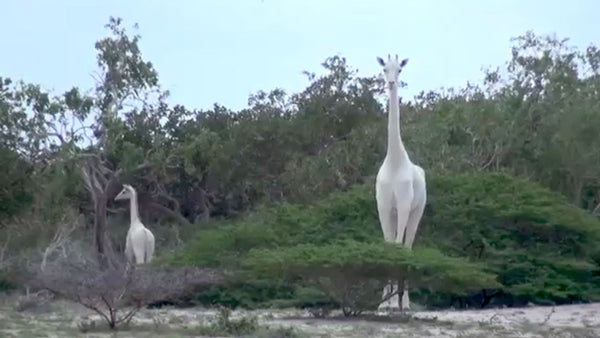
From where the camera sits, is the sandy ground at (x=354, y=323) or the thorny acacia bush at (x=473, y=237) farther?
the thorny acacia bush at (x=473, y=237)

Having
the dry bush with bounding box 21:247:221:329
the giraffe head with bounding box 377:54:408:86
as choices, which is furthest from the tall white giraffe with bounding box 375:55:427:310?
the dry bush with bounding box 21:247:221:329

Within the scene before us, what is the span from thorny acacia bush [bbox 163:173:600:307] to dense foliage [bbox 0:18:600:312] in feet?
0.15

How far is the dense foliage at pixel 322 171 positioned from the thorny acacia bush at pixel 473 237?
45 millimetres

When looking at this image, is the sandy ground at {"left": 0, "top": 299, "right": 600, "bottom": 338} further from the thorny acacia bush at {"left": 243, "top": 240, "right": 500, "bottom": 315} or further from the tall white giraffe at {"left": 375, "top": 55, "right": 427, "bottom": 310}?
the tall white giraffe at {"left": 375, "top": 55, "right": 427, "bottom": 310}

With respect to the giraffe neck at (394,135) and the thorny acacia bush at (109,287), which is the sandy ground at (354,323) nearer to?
the thorny acacia bush at (109,287)

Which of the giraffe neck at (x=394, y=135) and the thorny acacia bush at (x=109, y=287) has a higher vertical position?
the giraffe neck at (x=394, y=135)

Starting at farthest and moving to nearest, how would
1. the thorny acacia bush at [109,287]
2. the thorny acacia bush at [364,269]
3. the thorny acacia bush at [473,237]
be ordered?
the thorny acacia bush at [473,237]
the thorny acacia bush at [364,269]
the thorny acacia bush at [109,287]

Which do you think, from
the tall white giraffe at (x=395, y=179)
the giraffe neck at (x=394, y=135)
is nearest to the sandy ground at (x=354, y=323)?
the tall white giraffe at (x=395, y=179)

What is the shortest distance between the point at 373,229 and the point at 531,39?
67.0 ft

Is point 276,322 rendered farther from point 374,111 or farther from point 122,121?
point 374,111

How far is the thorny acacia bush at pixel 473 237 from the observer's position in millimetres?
28094

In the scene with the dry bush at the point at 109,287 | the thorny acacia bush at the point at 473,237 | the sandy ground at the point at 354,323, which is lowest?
the sandy ground at the point at 354,323

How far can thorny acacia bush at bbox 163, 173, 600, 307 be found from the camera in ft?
92.2

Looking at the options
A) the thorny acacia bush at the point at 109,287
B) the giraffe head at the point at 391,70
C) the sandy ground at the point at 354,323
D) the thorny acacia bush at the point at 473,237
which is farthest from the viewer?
the thorny acacia bush at the point at 473,237
